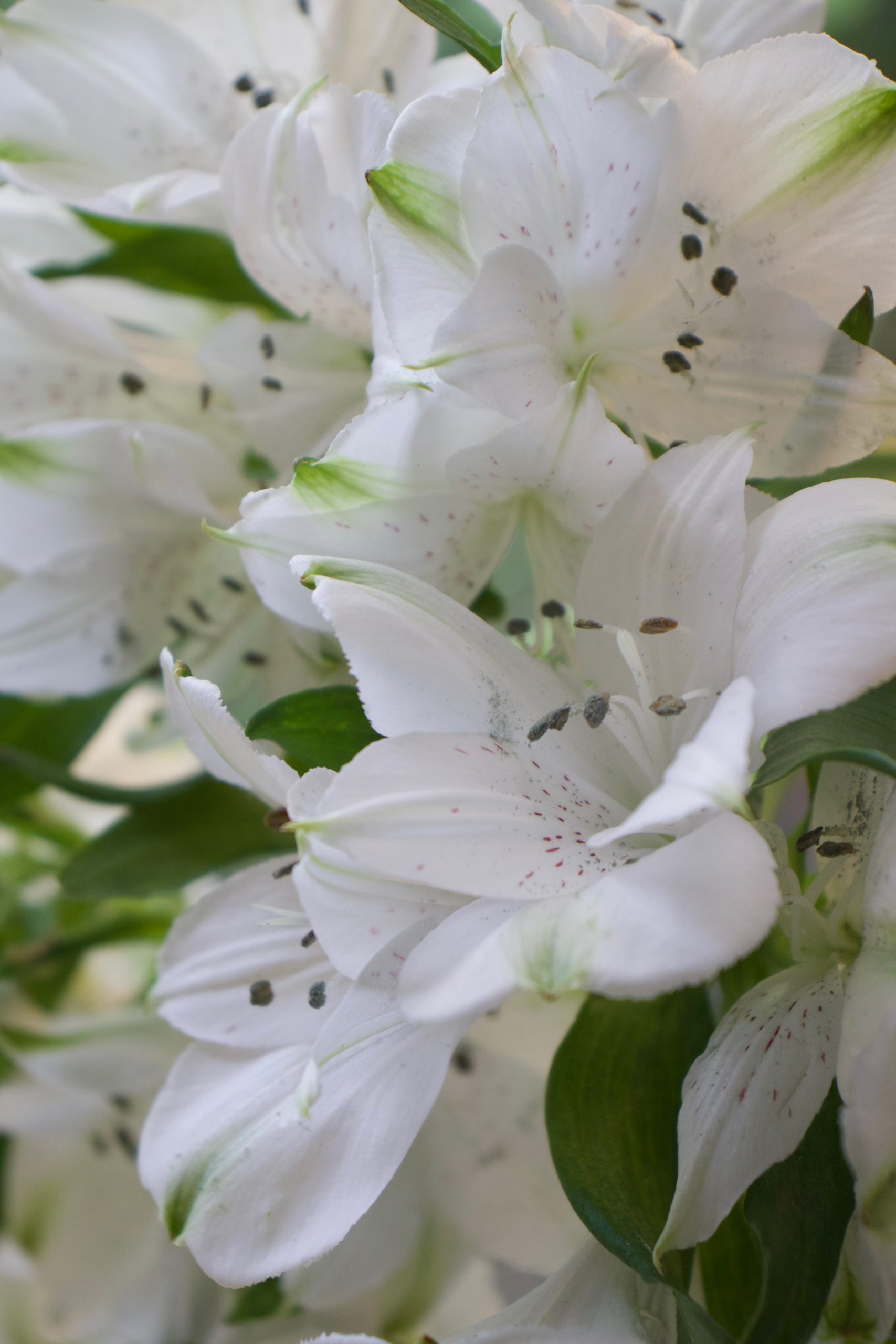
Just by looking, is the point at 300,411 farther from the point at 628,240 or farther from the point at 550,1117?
the point at 550,1117

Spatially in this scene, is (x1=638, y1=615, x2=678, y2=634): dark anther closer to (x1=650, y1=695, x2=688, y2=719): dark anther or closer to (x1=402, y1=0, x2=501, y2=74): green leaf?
(x1=650, y1=695, x2=688, y2=719): dark anther

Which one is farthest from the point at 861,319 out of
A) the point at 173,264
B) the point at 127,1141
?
the point at 127,1141

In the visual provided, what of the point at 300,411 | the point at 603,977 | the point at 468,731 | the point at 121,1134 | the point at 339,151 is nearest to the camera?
the point at 603,977

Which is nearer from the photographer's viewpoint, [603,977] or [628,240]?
[603,977]

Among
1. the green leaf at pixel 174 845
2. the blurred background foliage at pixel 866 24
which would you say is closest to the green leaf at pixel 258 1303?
the green leaf at pixel 174 845

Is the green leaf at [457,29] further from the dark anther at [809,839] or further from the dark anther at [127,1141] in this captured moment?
the dark anther at [127,1141]

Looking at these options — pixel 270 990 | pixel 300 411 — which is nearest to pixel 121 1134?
pixel 270 990

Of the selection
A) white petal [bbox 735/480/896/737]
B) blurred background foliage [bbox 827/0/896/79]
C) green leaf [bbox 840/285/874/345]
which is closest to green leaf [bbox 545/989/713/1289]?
white petal [bbox 735/480/896/737]
